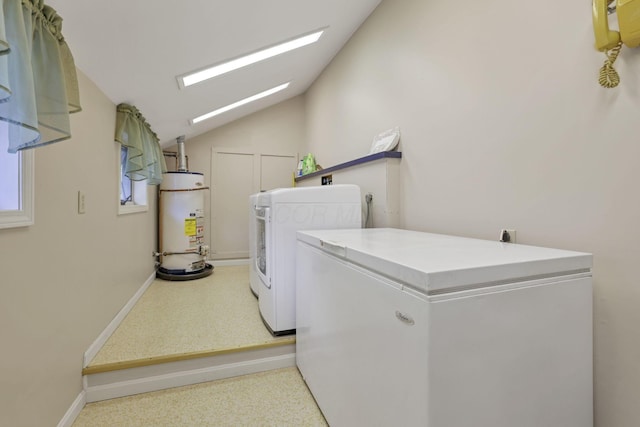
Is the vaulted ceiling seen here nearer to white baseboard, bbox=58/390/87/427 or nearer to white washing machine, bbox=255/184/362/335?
white washing machine, bbox=255/184/362/335

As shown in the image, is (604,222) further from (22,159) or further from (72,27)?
(72,27)

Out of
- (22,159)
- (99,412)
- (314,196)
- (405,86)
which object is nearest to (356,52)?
(405,86)

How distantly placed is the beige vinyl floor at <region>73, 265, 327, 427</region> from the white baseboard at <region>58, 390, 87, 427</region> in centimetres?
3

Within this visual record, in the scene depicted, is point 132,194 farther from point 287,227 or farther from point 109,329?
point 287,227

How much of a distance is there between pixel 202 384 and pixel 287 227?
110 centimetres

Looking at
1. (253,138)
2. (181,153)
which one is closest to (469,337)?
(181,153)

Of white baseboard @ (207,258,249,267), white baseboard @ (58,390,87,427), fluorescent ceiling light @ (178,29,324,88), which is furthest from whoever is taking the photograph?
white baseboard @ (207,258,249,267)

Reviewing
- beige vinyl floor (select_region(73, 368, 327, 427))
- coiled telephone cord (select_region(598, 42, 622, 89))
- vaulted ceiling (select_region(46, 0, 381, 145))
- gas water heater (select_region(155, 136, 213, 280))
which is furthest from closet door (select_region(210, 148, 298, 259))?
coiled telephone cord (select_region(598, 42, 622, 89))

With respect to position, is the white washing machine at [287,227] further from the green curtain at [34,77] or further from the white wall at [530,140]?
the green curtain at [34,77]

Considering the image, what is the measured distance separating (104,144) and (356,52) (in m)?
2.47

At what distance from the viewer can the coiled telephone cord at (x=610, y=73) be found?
3.30ft

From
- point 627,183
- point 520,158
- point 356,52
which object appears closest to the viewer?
point 627,183

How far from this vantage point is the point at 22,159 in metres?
1.09

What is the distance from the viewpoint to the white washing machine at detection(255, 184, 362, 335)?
197 cm
